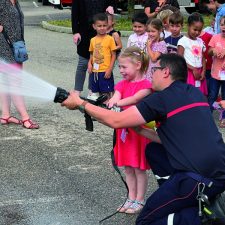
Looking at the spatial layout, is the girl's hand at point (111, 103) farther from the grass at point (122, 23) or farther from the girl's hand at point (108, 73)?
the grass at point (122, 23)

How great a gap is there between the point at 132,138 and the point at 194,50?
9.68ft

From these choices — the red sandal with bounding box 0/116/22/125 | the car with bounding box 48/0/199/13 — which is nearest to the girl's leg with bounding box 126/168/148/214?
the red sandal with bounding box 0/116/22/125

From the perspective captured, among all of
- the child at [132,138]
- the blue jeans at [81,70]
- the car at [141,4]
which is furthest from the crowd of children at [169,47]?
the car at [141,4]

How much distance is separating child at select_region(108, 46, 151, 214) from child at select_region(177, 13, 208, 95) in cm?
258

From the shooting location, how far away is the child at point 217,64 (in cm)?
756

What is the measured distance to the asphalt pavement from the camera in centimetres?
491

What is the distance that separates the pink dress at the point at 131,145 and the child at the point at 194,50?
2632 millimetres

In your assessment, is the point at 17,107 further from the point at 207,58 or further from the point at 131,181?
the point at 131,181

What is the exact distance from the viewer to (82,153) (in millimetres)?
6453

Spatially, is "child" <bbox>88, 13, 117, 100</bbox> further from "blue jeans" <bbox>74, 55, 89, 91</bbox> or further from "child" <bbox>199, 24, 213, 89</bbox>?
"child" <bbox>199, 24, 213, 89</bbox>

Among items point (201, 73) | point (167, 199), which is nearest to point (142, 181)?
point (167, 199)

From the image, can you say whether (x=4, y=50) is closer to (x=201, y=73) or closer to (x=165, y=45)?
(x=165, y=45)

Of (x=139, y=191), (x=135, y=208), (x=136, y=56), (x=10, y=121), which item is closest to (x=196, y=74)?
(x=10, y=121)

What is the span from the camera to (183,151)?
384 cm
